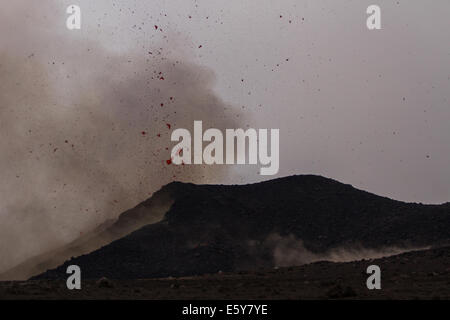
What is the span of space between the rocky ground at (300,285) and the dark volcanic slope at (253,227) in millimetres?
12381

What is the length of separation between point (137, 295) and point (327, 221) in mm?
37291

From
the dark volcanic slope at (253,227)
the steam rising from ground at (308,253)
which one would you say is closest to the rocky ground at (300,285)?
the steam rising from ground at (308,253)

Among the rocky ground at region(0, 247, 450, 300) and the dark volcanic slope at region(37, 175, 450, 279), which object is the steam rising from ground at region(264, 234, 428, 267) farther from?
the rocky ground at region(0, 247, 450, 300)

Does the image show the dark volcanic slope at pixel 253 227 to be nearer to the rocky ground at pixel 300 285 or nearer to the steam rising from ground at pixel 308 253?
the steam rising from ground at pixel 308 253

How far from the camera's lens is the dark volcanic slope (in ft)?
196

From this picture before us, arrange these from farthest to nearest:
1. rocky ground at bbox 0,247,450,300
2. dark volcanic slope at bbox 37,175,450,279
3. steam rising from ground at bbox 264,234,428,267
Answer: steam rising from ground at bbox 264,234,428,267, dark volcanic slope at bbox 37,175,450,279, rocky ground at bbox 0,247,450,300

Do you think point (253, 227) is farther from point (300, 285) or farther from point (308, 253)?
point (300, 285)

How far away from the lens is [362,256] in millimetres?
60969

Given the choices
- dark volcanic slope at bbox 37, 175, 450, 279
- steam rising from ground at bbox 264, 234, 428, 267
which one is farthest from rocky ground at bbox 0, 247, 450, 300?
dark volcanic slope at bbox 37, 175, 450, 279

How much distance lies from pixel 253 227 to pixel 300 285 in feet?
96.7

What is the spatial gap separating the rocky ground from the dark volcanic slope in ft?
40.6

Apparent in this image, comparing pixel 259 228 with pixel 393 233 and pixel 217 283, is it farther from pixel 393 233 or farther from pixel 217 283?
pixel 217 283
